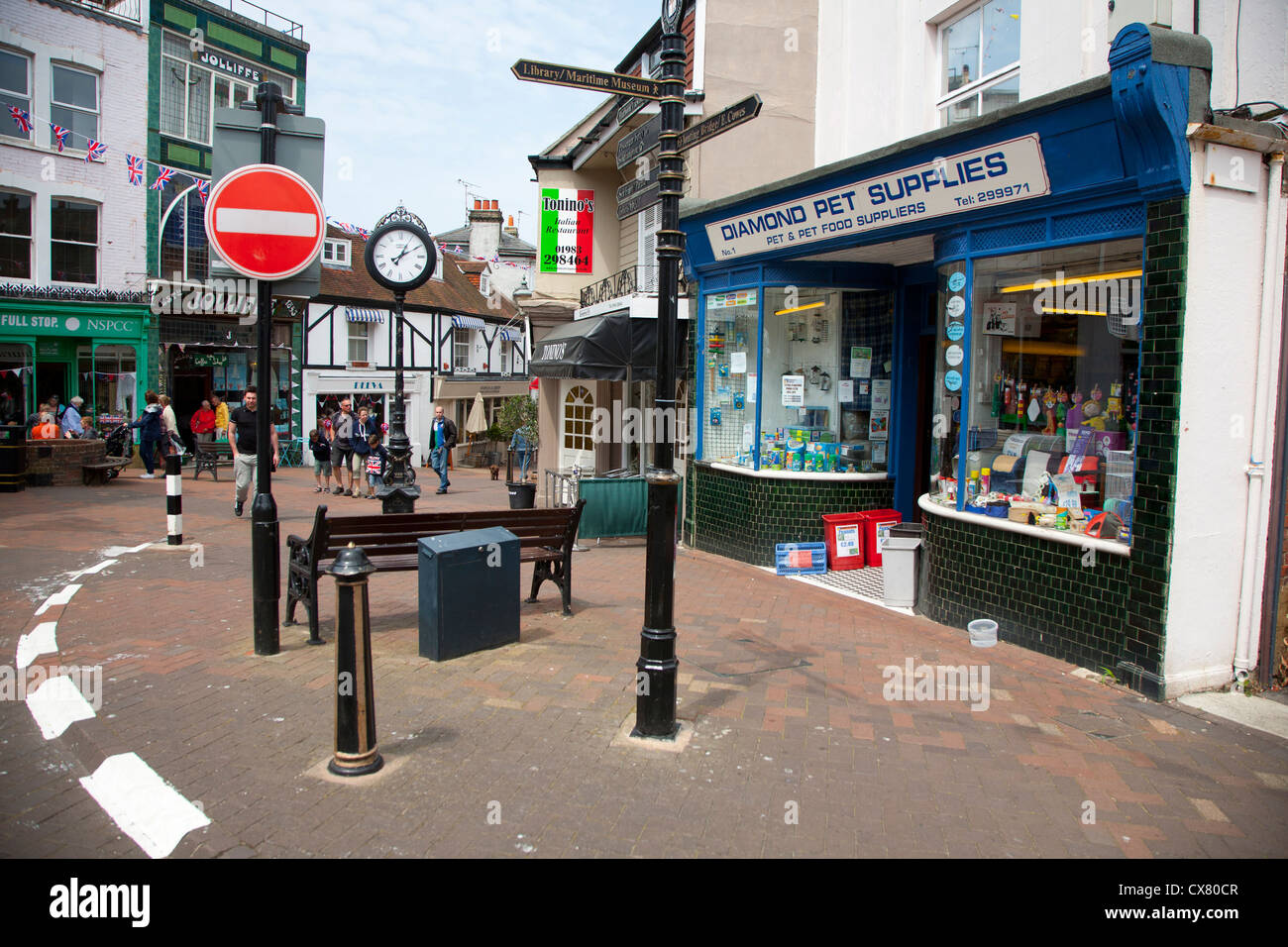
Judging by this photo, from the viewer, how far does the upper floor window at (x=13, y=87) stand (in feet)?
66.7

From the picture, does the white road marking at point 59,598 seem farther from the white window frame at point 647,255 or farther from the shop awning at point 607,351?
the white window frame at point 647,255

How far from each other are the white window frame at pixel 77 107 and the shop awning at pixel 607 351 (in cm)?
1545

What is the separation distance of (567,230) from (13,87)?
47.1 feet

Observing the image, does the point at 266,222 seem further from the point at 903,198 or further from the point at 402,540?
the point at 903,198

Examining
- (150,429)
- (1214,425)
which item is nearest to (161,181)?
(150,429)

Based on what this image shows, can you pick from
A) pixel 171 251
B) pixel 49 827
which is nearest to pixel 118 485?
pixel 171 251

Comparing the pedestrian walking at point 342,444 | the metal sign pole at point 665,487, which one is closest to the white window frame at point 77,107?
the pedestrian walking at point 342,444

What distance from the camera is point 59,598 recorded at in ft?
26.0

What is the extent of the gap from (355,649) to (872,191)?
6.07 meters

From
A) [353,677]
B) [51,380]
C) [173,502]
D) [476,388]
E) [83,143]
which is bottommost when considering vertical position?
[353,677]

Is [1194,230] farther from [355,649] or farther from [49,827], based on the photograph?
[49,827]

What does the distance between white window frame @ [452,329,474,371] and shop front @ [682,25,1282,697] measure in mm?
24566

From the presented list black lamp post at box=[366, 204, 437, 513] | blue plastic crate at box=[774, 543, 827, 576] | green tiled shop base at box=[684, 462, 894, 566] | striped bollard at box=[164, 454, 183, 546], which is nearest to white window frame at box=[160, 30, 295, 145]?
black lamp post at box=[366, 204, 437, 513]

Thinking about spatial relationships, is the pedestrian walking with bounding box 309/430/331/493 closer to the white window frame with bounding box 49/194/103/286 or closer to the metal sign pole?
the white window frame with bounding box 49/194/103/286
